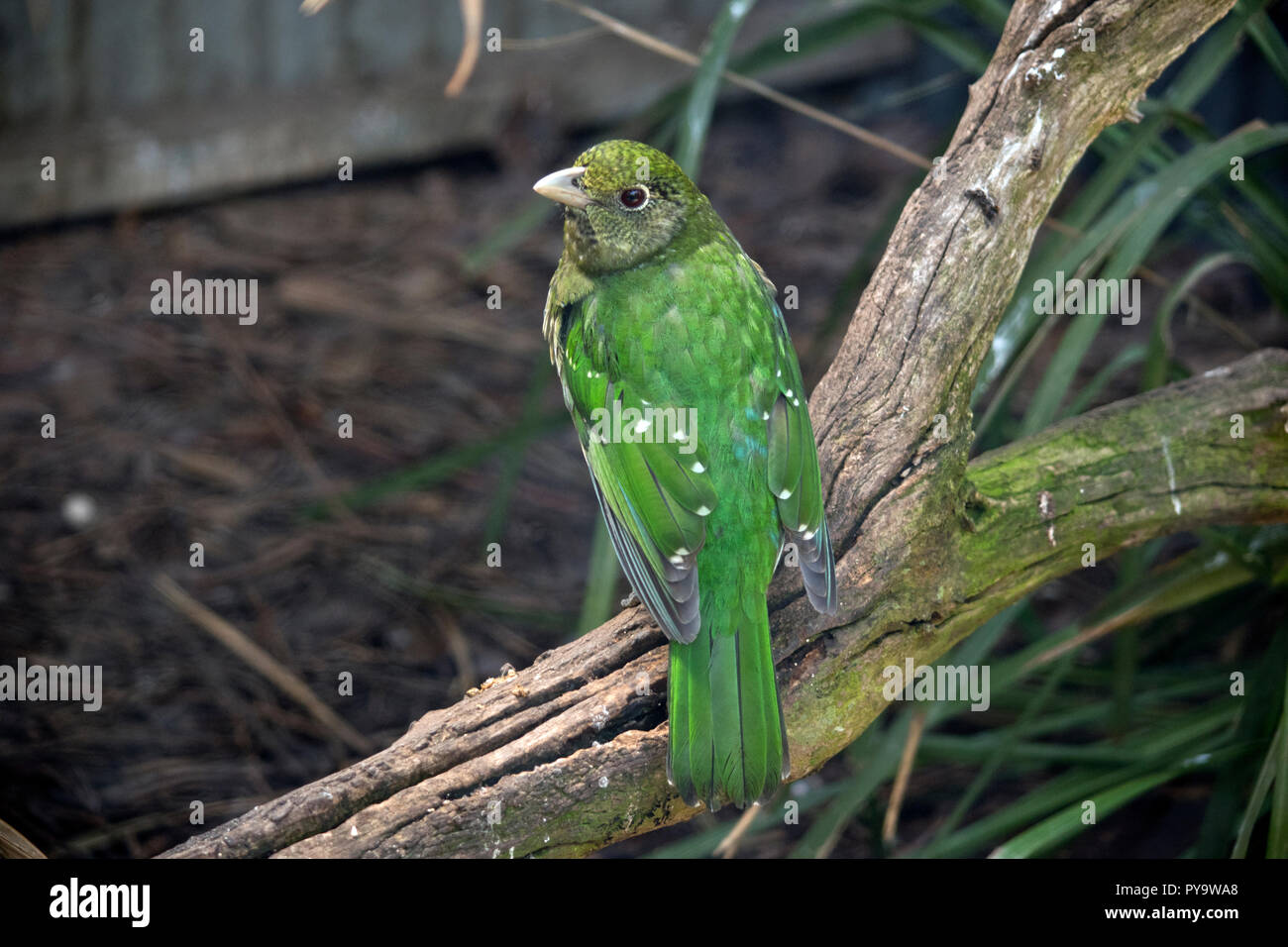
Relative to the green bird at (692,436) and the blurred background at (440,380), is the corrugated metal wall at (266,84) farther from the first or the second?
the green bird at (692,436)

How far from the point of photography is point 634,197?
2.72 metres

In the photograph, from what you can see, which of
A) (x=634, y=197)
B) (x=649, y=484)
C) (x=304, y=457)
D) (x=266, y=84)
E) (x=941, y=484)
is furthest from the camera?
(x=266, y=84)

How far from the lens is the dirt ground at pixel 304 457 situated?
3.59 metres

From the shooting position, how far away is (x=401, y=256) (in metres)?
5.66

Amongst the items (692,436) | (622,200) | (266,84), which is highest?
(266,84)

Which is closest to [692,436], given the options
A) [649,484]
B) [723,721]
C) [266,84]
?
[649,484]

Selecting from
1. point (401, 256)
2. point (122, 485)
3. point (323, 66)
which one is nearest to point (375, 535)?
point (122, 485)

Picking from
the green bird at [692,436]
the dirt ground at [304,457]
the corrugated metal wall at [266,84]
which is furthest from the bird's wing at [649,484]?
the corrugated metal wall at [266,84]

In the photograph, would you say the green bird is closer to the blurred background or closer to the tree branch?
the tree branch

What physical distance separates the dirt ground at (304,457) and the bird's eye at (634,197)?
1.81ft

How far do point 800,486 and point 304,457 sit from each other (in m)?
2.90

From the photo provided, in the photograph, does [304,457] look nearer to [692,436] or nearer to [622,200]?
[622,200]

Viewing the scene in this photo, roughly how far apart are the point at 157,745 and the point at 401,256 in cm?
284

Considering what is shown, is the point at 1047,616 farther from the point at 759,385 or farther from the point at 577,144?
the point at 577,144
